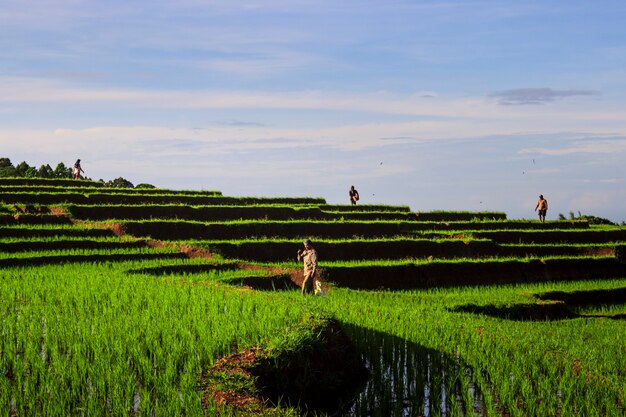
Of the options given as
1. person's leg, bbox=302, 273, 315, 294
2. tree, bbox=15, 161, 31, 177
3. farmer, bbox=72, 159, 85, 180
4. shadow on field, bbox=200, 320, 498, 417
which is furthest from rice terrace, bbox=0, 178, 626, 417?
tree, bbox=15, 161, 31, 177

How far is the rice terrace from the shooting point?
7555 mm

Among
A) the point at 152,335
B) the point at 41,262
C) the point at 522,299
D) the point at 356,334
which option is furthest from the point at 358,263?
the point at 152,335

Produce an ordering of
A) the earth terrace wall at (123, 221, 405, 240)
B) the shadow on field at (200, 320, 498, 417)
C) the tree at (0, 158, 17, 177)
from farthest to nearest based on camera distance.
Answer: the tree at (0, 158, 17, 177), the earth terrace wall at (123, 221, 405, 240), the shadow on field at (200, 320, 498, 417)

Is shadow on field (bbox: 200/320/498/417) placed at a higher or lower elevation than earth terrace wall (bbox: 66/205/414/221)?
lower

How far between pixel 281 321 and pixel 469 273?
1265 centimetres

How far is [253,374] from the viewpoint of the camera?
25.1ft

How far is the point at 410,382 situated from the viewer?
339 inches

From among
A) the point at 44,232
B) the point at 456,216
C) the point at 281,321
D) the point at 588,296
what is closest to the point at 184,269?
the point at 44,232

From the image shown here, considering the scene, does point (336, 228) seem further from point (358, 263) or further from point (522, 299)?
point (522, 299)

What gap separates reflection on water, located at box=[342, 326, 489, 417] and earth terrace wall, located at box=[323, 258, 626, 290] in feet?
27.9

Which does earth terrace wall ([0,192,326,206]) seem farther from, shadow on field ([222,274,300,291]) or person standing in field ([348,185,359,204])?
shadow on field ([222,274,300,291])

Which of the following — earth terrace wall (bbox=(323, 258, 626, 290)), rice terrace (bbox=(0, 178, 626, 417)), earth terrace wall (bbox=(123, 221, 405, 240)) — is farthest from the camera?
earth terrace wall (bbox=(123, 221, 405, 240))

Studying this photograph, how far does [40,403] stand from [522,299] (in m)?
12.5

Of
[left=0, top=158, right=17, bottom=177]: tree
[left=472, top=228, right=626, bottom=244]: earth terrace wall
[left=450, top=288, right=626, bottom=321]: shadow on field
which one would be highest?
[left=0, top=158, right=17, bottom=177]: tree
